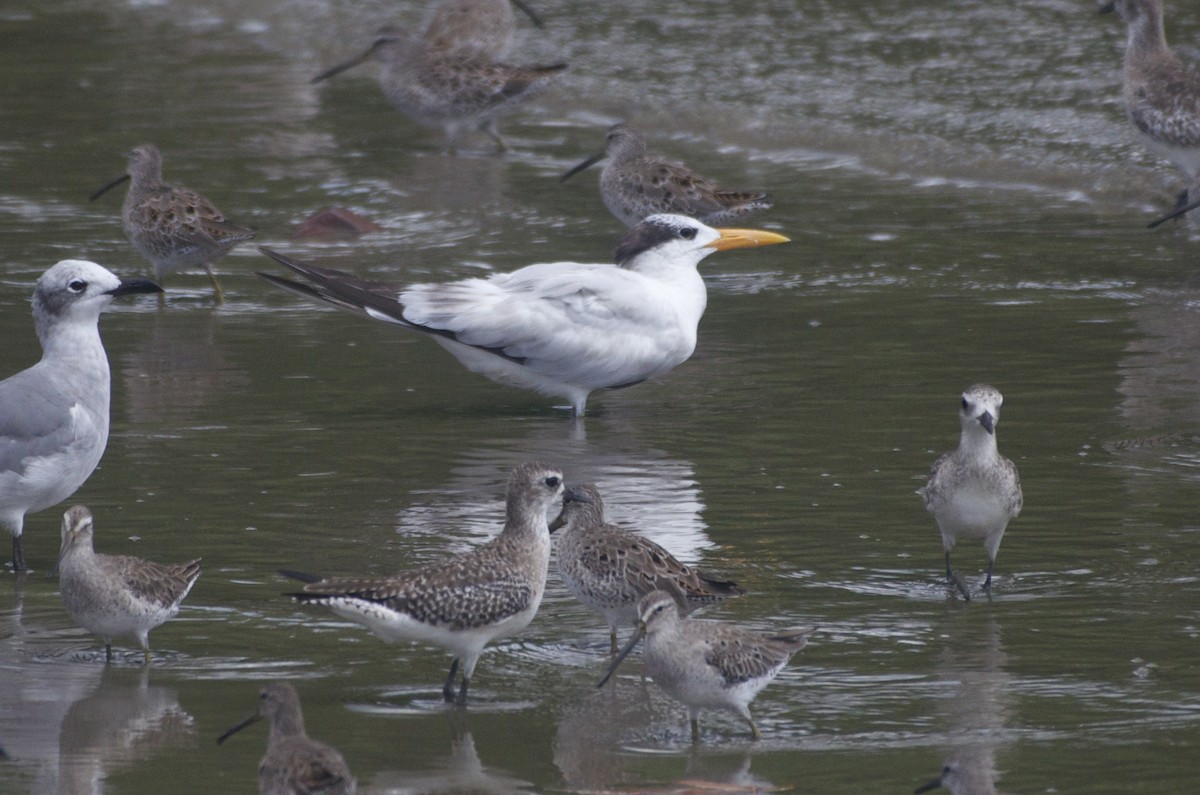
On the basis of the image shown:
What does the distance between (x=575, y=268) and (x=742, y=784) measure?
5849 mm

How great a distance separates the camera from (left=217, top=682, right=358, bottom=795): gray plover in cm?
559

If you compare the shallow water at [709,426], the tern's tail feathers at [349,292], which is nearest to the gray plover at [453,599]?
the shallow water at [709,426]

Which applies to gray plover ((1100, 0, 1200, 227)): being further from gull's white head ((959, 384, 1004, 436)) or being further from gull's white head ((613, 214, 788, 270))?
gull's white head ((959, 384, 1004, 436))

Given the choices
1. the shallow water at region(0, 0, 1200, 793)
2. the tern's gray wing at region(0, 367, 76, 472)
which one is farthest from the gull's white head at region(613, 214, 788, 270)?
the tern's gray wing at region(0, 367, 76, 472)

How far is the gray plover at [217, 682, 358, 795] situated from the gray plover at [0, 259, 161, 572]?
2817 mm

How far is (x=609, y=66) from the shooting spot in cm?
2266

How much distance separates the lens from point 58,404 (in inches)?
336

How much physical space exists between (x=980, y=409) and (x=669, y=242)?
4.03 metres

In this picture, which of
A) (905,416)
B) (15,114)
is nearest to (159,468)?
(905,416)

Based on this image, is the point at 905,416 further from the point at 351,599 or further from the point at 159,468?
the point at 351,599

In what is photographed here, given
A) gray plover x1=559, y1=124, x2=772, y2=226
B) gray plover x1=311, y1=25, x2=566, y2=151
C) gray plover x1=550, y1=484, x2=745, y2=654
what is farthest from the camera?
gray plover x1=311, y1=25, x2=566, y2=151

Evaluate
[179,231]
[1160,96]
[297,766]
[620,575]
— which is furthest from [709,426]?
[1160,96]

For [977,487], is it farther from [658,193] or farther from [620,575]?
[658,193]

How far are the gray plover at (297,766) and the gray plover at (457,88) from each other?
13034 millimetres
